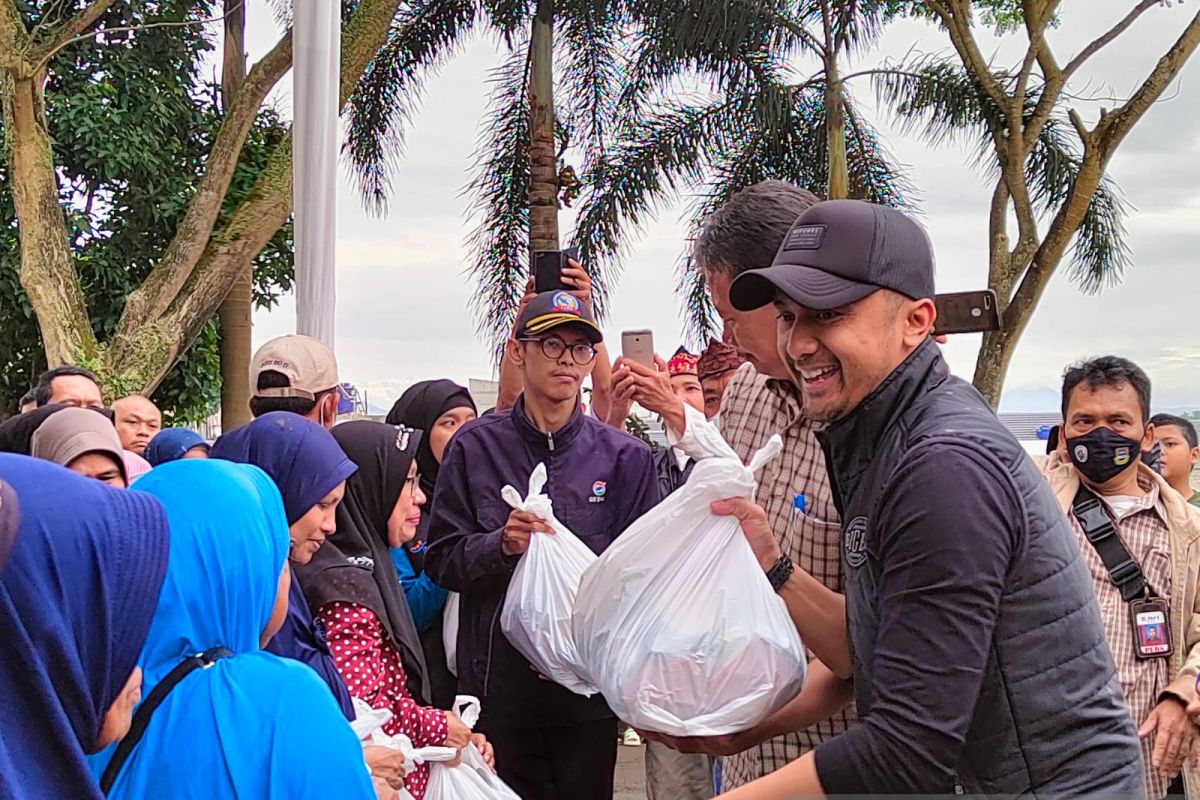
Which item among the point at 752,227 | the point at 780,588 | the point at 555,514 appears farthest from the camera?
the point at 555,514

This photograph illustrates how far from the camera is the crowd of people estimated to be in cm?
144

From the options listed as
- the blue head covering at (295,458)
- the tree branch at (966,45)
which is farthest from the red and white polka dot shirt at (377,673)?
the tree branch at (966,45)

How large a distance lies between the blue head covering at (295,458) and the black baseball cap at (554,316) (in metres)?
0.97

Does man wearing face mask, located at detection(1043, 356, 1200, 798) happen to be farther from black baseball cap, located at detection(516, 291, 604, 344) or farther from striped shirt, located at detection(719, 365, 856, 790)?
black baseball cap, located at detection(516, 291, 604, 344)

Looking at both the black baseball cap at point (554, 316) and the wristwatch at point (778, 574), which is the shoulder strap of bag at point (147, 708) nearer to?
the wristwatch at point (778, 574)

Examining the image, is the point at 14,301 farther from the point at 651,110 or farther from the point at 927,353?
the point at 927,353

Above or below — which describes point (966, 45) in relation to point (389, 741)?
above

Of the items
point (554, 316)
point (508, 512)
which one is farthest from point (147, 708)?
point (554, 316)

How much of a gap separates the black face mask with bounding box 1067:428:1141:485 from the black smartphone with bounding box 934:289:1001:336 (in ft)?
4.98

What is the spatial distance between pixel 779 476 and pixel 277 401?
175 centimetres

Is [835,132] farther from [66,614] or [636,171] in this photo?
[66,614]

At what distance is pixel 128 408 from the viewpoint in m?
5.34

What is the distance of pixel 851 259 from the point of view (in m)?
1.59

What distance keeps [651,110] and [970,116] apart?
349 centimetres
